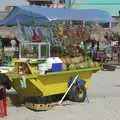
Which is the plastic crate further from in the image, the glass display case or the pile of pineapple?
the glass display case

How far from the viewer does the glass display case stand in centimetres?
1266

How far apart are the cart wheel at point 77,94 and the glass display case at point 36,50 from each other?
1350mm

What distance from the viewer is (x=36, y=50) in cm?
1287

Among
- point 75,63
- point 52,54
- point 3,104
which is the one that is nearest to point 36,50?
point 52,54

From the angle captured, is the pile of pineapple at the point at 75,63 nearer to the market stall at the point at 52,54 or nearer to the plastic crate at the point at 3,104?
the market stall at the point at 52,54

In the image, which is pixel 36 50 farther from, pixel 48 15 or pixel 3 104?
pixel 3 104

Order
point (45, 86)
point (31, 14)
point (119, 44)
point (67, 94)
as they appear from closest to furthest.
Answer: point (45, 86) < point (67, 94) < point (31, 14) < point (119, 44)

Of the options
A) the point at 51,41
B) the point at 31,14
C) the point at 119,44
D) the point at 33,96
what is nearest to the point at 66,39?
the point at 51,41

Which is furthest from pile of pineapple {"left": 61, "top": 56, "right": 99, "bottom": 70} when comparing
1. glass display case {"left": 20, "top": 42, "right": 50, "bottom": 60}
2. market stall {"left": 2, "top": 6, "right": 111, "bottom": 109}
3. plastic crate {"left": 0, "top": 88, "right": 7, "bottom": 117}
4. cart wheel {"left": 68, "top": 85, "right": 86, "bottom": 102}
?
plastic crate {"left": 0, "top": 88, "right": 7, "bottom": 117}

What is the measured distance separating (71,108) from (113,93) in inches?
120

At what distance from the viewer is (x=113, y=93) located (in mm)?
13656

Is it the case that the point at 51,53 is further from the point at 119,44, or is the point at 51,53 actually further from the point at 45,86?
the point at 119,44

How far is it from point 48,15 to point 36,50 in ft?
5.06

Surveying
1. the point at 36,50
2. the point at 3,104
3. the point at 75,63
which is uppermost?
the point at 36,50
